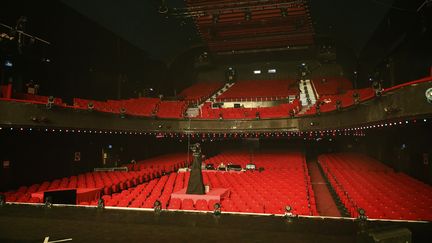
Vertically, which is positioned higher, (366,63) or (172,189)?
(366,63)

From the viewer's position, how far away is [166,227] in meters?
3.64

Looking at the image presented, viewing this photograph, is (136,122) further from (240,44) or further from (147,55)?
(240,44)

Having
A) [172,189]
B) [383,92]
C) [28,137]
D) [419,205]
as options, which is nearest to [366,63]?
[383,92]

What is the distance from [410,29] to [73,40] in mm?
16222

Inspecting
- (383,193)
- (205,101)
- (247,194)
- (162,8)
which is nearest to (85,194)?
(247,194)

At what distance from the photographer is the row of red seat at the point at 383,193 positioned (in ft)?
21.0

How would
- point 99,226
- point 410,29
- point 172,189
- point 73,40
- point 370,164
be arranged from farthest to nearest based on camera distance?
1. point 73,40
2. point 370,164
3. point 410,29
4. point 172,189
5. point 99,226

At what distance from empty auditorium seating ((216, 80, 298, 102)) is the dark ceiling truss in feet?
10.4

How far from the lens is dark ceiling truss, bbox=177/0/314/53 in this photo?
17.2 metres

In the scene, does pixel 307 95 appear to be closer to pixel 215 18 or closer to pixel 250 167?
pixel 215 18

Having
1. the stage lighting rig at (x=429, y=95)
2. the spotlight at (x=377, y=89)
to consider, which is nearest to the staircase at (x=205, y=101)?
the spotlight at (x=377, y=89)

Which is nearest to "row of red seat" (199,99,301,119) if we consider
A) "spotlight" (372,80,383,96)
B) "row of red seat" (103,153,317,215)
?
"row of red seat" (103,153,317,215)

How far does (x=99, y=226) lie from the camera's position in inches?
145

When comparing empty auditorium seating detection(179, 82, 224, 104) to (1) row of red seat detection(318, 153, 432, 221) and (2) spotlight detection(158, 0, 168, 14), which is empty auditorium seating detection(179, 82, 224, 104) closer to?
(2) spotlight detection(158, 0, 168, 14)
